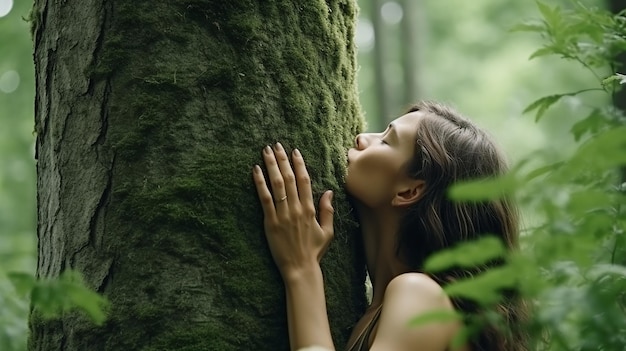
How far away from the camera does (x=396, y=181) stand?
2936mm

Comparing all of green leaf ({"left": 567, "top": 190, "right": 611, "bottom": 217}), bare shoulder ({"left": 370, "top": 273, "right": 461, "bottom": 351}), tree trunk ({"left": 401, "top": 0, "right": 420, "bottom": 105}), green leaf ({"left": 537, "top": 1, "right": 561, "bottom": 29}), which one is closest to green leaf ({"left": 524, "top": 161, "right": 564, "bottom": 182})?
green leaf ({"left": 567, "top": 190, "right": 611, "bottom": 217})

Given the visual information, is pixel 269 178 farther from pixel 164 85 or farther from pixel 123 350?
pixel 123 350

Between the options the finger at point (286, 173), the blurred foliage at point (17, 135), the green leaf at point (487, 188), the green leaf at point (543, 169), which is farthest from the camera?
the blurred foliage at point (17, 135)

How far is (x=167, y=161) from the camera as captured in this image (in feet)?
8.02

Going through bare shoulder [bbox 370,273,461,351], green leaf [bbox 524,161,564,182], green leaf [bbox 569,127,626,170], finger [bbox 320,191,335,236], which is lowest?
bare shoulder [bbox 370,273,461,351]

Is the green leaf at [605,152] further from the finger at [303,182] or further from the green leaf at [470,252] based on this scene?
the finger at [303,182]

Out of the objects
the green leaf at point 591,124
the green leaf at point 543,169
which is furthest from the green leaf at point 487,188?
the green leaf at point 591,124

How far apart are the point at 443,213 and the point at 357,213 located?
34cm

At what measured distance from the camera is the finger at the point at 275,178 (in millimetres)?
2572

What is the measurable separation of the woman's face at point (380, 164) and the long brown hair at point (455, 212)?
0.14 ft

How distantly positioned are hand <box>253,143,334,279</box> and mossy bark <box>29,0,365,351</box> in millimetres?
40

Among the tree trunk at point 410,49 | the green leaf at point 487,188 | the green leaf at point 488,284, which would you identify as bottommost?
the green leaf at point 488,284

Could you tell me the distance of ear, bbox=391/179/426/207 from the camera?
291 centimetres

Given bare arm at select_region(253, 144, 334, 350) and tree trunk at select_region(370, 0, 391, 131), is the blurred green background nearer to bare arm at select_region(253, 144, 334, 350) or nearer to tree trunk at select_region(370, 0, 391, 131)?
tree trunk at select_region(370, 0, 391, 131)
